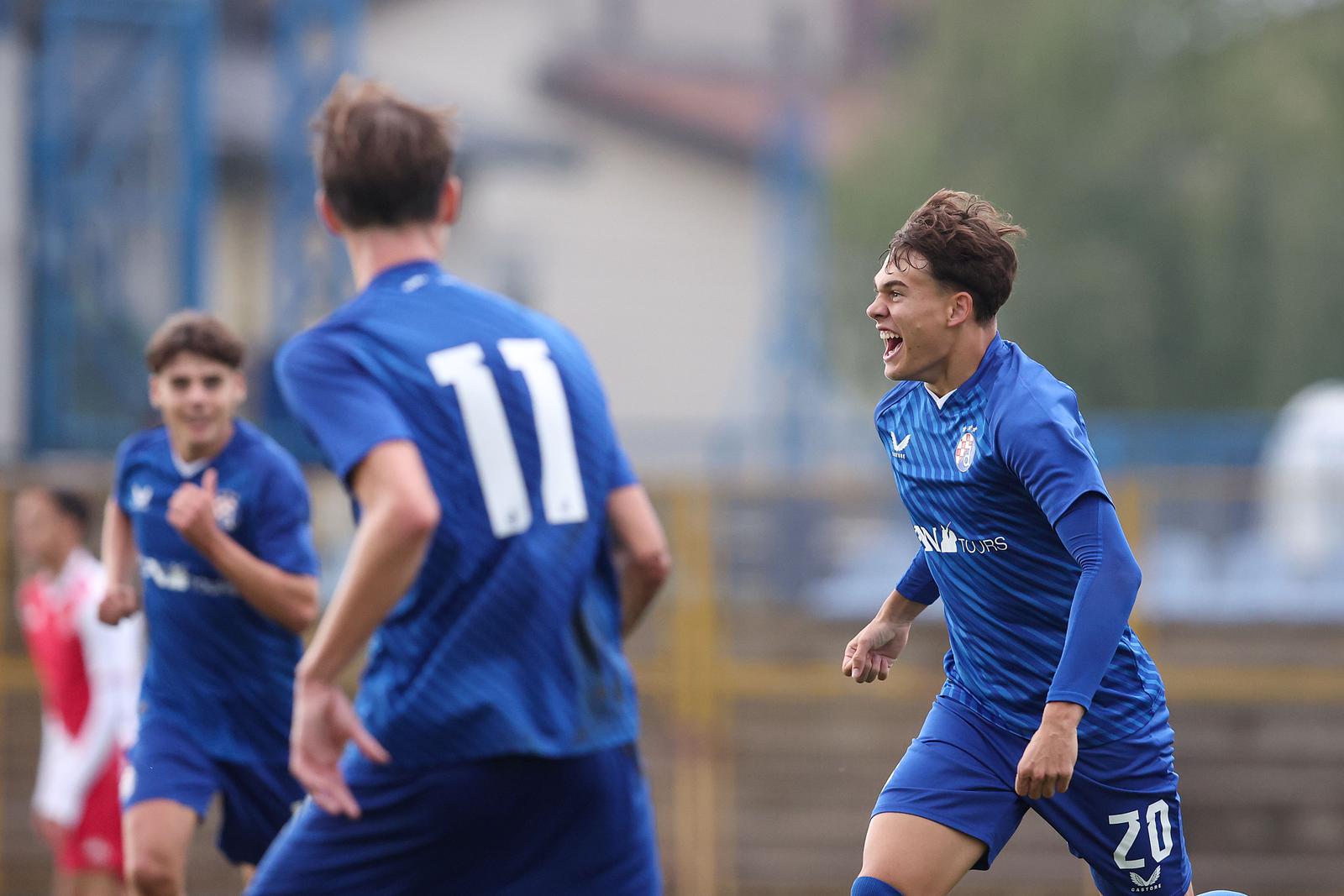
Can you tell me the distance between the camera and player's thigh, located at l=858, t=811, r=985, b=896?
4.17 m

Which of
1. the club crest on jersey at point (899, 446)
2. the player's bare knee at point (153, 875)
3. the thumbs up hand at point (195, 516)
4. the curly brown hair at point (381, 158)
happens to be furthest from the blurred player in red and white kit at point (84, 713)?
the curly brown hair at point (381, 158)

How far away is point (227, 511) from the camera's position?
219 inches

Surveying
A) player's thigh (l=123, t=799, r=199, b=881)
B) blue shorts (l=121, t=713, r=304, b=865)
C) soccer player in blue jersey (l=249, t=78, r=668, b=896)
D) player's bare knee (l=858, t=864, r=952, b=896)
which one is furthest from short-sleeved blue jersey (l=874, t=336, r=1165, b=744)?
player's thigh (l=123, t=799, r=199, b=881)

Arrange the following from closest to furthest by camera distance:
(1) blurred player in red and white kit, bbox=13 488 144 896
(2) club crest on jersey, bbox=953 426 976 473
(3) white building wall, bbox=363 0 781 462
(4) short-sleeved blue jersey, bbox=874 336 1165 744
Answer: (4) short-sleeved blue jersey, bbox=874 336 1165 744, (2) club crest on jersey, bbox=953 426 976 473, (1) blurred player in red and white kit, bbox=13 488 144 896, (3) white building wall, bbox=363 0 781 462

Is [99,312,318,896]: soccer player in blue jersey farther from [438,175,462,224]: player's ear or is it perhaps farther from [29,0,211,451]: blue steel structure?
[29,0,211,451]: blue steel structure

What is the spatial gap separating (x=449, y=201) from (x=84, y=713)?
5.08 metres

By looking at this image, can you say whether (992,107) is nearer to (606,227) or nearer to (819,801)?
(606,227)

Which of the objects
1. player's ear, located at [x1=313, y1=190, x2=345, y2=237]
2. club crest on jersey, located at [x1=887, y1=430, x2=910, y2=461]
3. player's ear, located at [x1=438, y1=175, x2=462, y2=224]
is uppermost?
player's ear, located at [x1=438, y1=175, x2=462, y2=224]

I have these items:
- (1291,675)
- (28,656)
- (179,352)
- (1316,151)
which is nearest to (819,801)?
(1291,675)

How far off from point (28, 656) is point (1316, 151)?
30.7 metres

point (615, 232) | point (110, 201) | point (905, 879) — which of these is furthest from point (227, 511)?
point (615, 232)

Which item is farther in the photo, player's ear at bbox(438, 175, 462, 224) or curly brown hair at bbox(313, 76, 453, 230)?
player's ear at bbox(438, 175, 462, 224)

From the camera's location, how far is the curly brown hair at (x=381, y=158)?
3422 mm

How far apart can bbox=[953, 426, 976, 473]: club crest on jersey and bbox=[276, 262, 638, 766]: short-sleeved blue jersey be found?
0.98 metres
